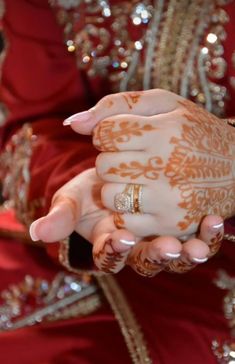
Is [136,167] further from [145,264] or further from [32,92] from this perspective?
[32,92]

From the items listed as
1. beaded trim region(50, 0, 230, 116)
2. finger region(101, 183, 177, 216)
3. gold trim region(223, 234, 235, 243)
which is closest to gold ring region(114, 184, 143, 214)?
finger region(101, 183, 177, 216)

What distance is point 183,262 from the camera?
0.49 metres

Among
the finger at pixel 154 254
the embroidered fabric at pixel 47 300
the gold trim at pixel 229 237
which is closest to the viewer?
the finger at pixel 154 254

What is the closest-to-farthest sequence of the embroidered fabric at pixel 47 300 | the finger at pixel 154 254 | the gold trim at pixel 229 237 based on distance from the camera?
the finger at pixel 154 254 → the gold trim at pixel 229 237 → the embroidered fabric at pixel 47 300

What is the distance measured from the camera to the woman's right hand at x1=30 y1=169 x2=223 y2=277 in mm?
469

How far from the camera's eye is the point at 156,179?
475 mm

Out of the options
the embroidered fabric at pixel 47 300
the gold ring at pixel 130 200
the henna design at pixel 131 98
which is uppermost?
the henna design at pixel 131 98

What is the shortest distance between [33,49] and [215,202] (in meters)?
0.41

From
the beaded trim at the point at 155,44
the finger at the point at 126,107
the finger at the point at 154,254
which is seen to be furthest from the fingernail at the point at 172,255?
the beaded trim at the point at 155,44

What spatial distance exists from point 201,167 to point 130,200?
0.06 meters

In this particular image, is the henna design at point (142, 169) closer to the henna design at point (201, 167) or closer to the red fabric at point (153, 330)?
the henna design at point (201, 167)

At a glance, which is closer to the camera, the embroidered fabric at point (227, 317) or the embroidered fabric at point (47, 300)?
the embroidered fabric at point (227, 317)

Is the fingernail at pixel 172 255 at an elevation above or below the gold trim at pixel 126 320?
above

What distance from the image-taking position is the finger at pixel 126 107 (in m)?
0.50
